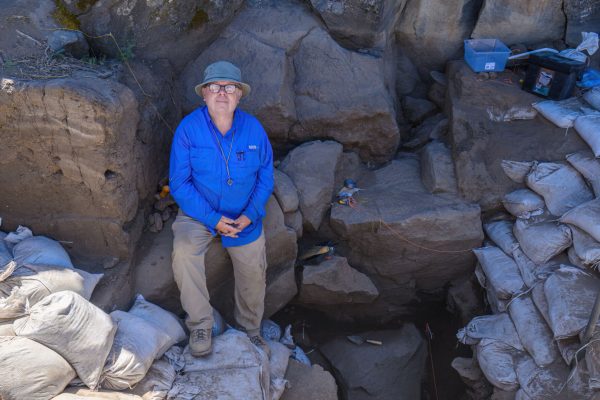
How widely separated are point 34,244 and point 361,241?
2686mm

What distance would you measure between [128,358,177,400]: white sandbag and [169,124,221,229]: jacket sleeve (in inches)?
39.8

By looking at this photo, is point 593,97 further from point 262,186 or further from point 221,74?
point 221,74

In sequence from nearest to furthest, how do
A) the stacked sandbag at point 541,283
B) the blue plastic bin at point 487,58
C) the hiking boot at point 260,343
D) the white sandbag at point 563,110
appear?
the stacked sandbag at point 541,283, the hiking boot at point 260,343, the white sandbag at point 563,110, the blue plastic bin at point 487,58

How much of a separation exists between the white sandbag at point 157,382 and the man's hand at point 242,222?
1.05 meters

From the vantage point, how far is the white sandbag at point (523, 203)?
15.5 feet

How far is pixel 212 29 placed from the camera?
5.14 meters

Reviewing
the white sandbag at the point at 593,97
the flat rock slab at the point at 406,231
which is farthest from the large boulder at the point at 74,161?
the white sandbag at the point at 593,97

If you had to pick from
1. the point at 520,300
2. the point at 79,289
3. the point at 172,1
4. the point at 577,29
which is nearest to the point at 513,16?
the point at 577,29

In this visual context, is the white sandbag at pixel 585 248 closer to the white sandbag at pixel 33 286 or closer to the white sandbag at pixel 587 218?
the white sandbag at pixel 587 218

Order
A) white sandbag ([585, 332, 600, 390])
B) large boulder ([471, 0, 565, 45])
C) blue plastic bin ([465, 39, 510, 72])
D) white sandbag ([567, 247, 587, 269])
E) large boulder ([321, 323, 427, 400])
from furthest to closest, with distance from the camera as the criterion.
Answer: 1. large boulder ([471, 0, 565, 45])
2. blue plastic bin ([465, 39, 510, 72])
3. large boulder ([321, 323, 427, 400])
4. white sandbag ([567, 247, 587, 269])
5. white sandbag ([585, 332, 600, 390])

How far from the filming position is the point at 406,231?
16.3ft

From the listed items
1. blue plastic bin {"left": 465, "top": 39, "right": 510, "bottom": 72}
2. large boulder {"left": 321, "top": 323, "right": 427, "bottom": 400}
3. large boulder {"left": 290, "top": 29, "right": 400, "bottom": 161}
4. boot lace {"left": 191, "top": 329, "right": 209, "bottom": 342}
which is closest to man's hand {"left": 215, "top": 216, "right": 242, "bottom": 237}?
boot lace {"left": 191, "top": 329, "right": 209, "bottom": 342}

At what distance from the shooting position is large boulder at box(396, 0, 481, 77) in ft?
18.9

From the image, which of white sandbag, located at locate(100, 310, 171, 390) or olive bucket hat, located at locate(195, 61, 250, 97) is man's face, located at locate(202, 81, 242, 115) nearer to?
olive bucket hat, located at locate(195, 61, 250, 97)
